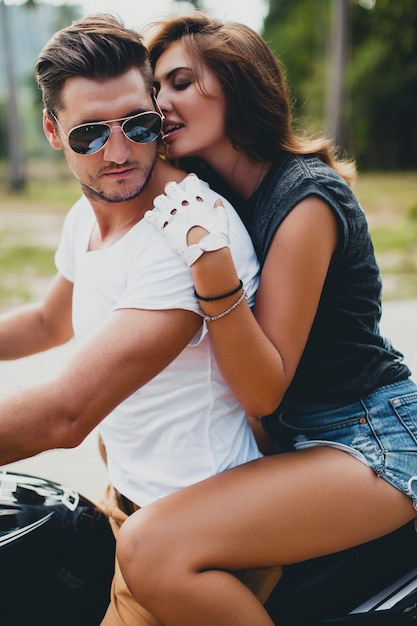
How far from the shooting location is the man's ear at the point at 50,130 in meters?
1.87

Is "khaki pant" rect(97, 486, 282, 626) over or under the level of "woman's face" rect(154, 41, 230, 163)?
under

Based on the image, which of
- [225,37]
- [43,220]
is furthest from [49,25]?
[225,37]

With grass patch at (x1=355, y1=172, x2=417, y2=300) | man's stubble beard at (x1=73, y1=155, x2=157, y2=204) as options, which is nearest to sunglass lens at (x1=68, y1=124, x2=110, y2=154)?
man's stubble beard at (x1=73, y1=155, x2=157, y2=204)

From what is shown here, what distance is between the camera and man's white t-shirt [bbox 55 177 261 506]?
1669 millimetres

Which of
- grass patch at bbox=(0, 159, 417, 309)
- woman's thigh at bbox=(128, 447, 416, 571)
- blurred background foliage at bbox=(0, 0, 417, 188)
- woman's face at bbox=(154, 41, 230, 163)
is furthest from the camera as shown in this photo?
blurred background foliage at bbox=(0, 0, 417, 188)

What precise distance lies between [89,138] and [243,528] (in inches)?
38.1

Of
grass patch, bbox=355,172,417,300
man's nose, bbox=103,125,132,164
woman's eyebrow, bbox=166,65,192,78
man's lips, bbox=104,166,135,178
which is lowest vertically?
grass patch, bbox=355,172,417,300

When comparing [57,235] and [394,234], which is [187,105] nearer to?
[394,234]

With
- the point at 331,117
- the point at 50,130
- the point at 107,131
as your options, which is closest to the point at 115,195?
the point at 107,131

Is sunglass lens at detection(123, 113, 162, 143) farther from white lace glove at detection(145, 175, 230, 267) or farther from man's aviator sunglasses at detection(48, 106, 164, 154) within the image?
white lace glove at detection(145, 175, 230, 267)

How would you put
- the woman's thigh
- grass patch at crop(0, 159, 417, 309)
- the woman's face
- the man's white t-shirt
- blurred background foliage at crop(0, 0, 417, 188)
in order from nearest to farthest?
the woman's thigh → the man's white t-shirt → the woman's face → grass patch at crop(0, 159, 417, 309) → blurred background foliage at crop(0, 0, 417, 188)

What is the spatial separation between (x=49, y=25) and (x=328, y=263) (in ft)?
113

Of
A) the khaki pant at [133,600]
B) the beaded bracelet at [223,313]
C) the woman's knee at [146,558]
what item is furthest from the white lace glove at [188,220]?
the khaki pant at [133,600]

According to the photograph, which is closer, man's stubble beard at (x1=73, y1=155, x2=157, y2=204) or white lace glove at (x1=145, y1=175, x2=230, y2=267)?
white lace glove at (x1=145, y1=175, x2=230, y2=267)
